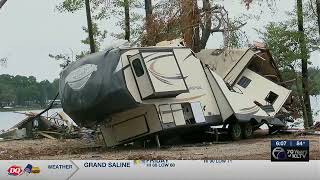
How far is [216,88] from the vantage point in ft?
21.1

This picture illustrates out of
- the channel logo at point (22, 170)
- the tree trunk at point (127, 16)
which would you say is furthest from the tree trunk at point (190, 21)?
the channel logo at point (22, 170)

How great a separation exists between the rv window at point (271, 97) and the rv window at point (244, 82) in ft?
0.66

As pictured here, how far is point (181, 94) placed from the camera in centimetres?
696

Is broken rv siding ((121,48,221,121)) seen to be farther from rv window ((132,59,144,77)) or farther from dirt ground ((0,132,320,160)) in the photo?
dirt ground ((0,132,320,160))

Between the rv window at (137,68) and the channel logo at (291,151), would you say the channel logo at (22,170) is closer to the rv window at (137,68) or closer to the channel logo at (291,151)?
the channel logo at (291,151)

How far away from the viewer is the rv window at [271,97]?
577 cm

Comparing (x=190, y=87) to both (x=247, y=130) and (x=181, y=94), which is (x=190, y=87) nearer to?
(x=181, y=94)

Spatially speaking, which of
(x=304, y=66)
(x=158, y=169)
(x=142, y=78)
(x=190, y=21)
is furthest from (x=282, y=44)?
(x=142, y=78)

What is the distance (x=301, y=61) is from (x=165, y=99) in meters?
2.33

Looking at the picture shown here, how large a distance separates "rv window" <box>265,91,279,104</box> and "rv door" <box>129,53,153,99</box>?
59.4 inches

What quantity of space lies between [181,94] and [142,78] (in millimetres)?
513

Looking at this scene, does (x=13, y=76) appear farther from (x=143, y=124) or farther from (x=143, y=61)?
(x=143, y=124)

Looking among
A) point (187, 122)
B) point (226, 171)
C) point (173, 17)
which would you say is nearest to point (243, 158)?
point (226, 171)

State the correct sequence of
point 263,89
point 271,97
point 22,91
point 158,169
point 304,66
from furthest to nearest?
point 263,89
point 271,97
point 304,66
point 158,169
point 22,91
